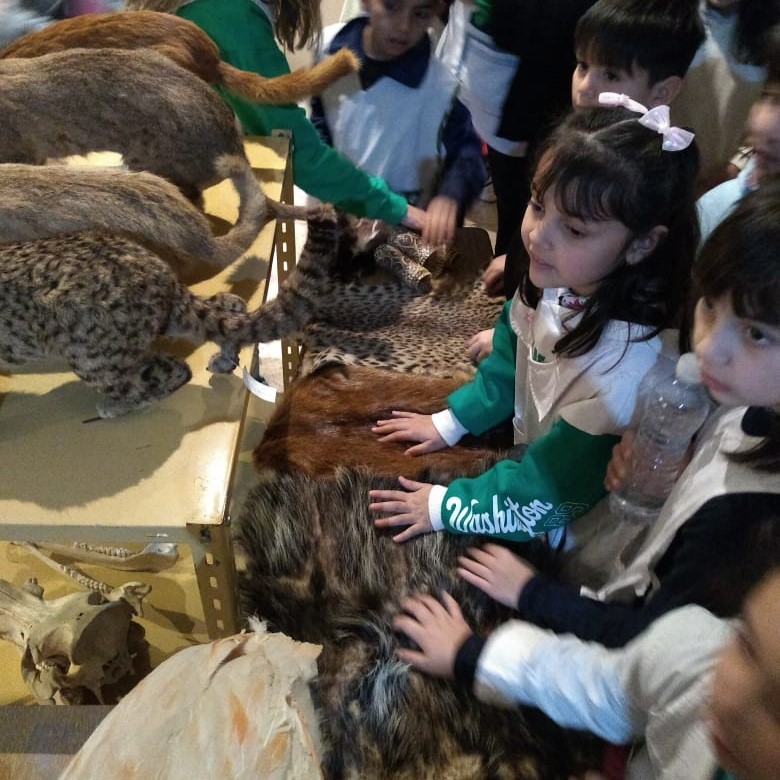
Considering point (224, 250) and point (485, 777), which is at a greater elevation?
point (224, 250)

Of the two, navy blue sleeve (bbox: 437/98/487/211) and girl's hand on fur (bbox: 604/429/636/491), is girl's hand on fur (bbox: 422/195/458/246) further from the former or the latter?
girl's hand on fur (bbox: 604/429/636/491)

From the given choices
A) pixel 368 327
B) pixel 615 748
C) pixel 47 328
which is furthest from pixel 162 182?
pixel 615 748

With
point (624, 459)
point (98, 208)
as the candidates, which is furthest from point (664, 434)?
point (98, 208)

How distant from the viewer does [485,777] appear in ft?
Result: 2.53

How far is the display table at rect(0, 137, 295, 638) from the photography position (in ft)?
2.74

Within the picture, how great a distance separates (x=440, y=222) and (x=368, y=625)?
110cm

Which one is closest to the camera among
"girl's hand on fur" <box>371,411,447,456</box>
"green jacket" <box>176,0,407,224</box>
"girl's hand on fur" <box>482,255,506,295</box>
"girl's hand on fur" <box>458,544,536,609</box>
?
"girl's hand on fur" <box>458,544,536,609</box>

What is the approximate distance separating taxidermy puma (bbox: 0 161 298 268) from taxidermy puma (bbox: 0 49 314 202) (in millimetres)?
135

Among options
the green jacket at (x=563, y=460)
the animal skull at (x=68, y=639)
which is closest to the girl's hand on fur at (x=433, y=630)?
the green jacket at (x=563, y=460)

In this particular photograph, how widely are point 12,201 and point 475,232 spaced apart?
4.05 ft

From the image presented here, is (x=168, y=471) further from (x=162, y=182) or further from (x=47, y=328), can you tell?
(x=162, y=182)

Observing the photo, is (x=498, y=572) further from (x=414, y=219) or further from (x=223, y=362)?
(x=414, y=219)

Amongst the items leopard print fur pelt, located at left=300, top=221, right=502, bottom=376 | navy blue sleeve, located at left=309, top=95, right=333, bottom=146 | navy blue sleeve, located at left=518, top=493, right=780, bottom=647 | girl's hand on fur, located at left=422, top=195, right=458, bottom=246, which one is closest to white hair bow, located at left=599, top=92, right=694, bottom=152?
navy blue sleeve, located at left=518, top=493, right=780, bottom=647

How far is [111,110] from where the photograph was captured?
1.04 meters
